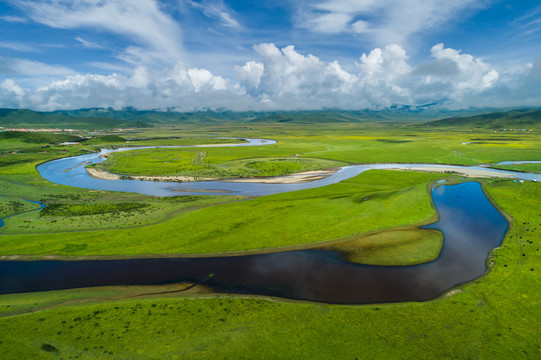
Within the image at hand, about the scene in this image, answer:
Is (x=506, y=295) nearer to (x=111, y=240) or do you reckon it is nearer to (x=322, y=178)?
(x=111, y=240)

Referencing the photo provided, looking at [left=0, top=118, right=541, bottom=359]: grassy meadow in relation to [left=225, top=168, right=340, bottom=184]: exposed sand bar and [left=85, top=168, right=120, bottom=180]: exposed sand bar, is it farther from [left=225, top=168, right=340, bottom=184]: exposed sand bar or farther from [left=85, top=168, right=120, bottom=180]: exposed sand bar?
[left=85, top=168, right=120, bottom=180]: exposed sand bar

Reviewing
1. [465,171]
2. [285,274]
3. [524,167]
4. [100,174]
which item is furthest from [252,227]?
[524,167]

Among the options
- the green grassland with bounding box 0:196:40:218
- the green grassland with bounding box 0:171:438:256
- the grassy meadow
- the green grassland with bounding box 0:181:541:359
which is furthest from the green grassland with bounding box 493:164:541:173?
the green grassland with bounding box 0:196:40:218

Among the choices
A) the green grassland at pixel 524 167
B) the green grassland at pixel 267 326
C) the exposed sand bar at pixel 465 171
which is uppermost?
the green grassland at pixel 524 167

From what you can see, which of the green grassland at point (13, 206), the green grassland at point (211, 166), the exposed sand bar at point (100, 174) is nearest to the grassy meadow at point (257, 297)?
the green grassland at point (13, 206)

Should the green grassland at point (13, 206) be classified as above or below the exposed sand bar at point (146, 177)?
below

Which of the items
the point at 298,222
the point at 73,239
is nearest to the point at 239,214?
the point at 298,222

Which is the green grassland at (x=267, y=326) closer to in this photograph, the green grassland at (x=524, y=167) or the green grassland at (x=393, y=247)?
the green grassland at (x=393, y=247)

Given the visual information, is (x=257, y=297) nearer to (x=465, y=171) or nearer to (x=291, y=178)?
(x=291, y=178)
